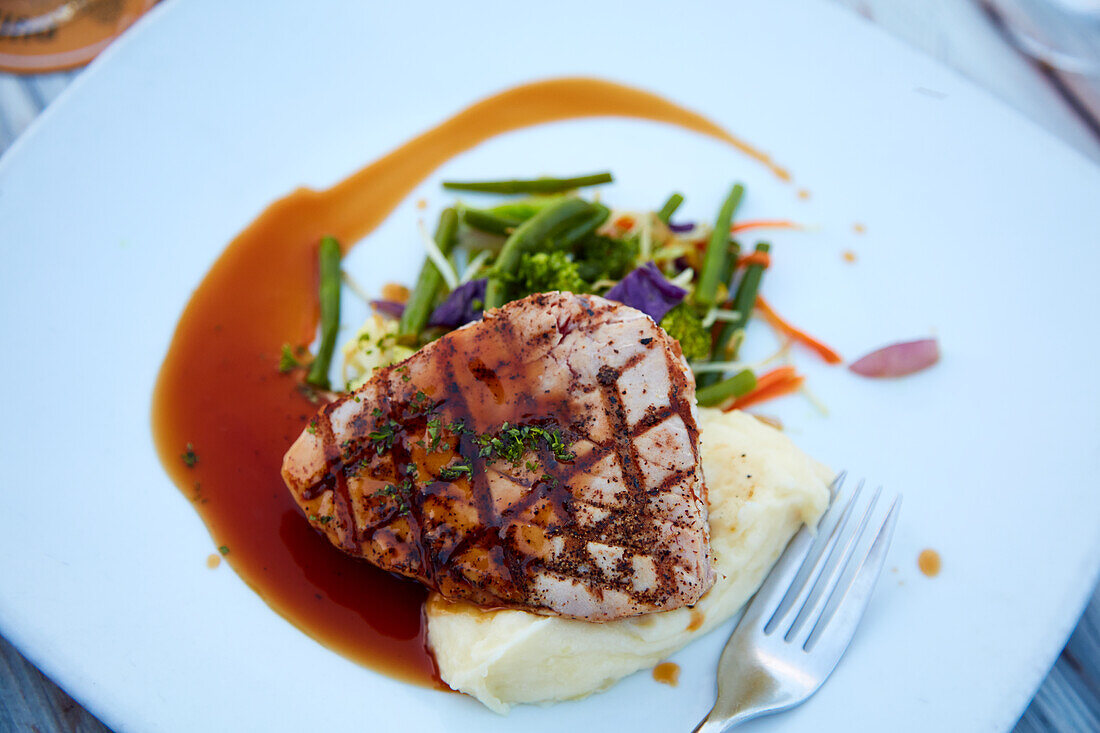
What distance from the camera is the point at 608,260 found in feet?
14.0

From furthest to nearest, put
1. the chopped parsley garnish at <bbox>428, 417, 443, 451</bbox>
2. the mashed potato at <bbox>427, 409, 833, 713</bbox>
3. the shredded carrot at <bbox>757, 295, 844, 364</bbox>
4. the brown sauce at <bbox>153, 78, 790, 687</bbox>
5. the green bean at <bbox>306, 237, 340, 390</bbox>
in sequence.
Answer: the shredded carrot at <bbox>757, 295, 844, 364</bbox> → the green bean at <bbox>306, 237, 340, 390</bbox> → the brown sauce at <bbox>153, 78, 790, 687</bbox> → the chopped parsley garnish at <bbox>428, 417, 443, 451</bbox> → the mashed potato at <bbox>427, 409, 833, 713</bbox>

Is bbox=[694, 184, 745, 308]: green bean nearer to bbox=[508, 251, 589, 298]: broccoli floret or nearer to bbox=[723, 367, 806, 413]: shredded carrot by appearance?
bbox=[723, 367, 806, 413]: shredded carrot

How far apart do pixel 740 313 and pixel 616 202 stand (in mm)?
1055

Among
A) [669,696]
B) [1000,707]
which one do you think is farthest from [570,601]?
[1000,707]

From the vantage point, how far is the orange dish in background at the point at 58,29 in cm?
468

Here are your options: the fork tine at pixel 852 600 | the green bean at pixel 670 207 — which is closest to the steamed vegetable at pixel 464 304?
the green bean at pixel 670 207

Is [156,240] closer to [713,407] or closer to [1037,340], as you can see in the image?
[713,407]

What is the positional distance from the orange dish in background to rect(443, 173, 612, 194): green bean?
8.06ft

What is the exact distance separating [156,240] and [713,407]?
3.37 m

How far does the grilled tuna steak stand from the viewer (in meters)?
3.24

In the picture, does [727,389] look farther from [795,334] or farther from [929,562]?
[929,562]

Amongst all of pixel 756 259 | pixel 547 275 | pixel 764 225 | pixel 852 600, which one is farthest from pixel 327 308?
pixel 852 600

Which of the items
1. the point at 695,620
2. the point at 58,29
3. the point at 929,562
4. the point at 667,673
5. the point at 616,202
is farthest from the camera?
the point at 58,29

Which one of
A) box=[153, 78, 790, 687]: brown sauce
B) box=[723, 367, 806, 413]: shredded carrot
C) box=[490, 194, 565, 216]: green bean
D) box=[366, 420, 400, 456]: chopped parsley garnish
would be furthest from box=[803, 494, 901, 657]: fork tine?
box=[490, 194, 565, 216]: green bean
